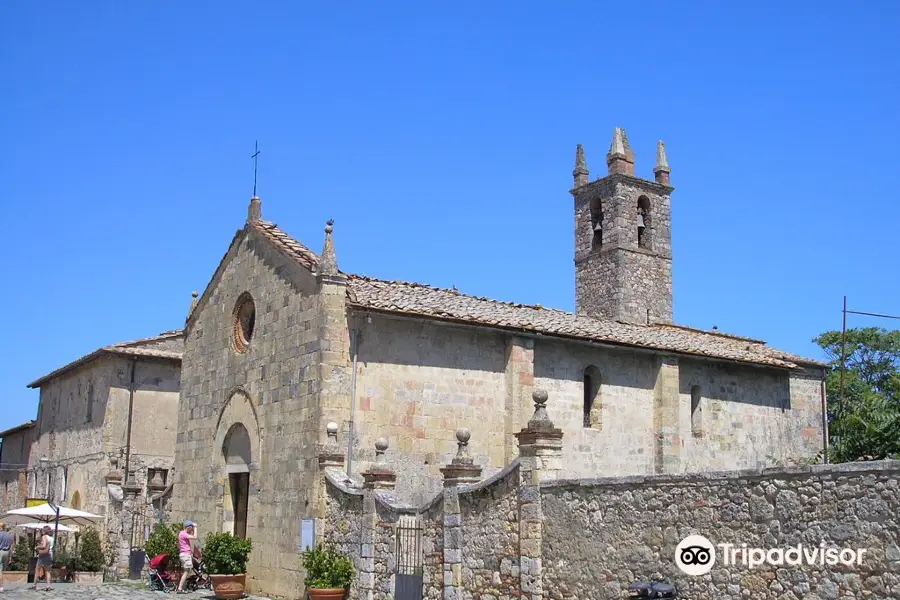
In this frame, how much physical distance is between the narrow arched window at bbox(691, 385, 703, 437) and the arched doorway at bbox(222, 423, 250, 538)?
10485 millimetres

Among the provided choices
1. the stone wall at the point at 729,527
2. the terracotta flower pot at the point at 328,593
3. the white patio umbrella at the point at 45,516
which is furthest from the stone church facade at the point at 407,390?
the stone wall at the point at 729,527

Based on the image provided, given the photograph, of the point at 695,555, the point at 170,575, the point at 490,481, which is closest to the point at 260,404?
the point at 170,575

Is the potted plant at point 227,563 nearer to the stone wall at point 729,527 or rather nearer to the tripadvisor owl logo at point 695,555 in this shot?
the stone wall at point 729,527

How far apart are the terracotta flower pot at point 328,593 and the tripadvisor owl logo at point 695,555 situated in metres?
7.03

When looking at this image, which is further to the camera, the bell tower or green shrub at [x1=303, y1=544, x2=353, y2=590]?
the bell tower

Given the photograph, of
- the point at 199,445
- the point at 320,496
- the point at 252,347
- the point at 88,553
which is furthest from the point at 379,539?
the point at 88,553

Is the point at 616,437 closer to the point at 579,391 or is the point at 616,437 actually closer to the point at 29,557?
the point at 579,391

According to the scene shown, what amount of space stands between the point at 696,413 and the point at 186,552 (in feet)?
39.8

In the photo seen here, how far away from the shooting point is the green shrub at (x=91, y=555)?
2627 cm

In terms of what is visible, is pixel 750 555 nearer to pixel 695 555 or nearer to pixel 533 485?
pixel 695 555

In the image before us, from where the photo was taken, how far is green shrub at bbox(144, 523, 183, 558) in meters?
21.6

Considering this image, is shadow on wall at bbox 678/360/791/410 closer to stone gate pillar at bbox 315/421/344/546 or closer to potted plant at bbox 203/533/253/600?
stone gate pillar at bbox 315/421/344/546

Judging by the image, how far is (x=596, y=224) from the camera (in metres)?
38.6

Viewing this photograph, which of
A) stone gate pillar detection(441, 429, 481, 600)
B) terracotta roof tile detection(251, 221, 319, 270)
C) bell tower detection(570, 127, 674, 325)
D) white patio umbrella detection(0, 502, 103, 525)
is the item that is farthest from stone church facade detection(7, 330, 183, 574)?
bell tower detection(570, 127, 674, 325)
